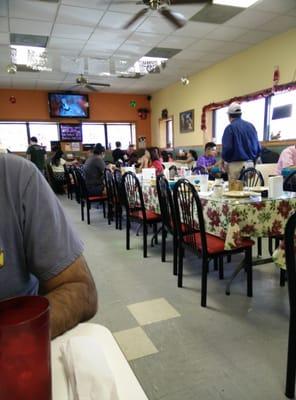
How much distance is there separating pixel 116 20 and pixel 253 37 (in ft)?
7.61

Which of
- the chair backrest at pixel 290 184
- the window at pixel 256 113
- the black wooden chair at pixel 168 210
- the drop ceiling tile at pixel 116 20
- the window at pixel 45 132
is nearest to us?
the black wooden chair at pixel 168 210

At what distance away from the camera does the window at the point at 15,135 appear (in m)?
8.80

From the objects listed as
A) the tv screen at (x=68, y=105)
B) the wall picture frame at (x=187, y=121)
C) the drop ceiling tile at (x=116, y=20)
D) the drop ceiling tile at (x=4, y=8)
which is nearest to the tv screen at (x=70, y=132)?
the tv screen at (x=68, y=105)

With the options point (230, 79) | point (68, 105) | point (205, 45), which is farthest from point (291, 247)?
point (68, 105)

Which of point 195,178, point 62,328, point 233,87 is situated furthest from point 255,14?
point 62,328

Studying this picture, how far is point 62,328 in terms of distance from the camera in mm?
643

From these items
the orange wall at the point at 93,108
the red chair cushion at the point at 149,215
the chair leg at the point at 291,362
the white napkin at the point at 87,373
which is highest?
the orange wall at the point at 93,108

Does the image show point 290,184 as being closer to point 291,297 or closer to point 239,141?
point 239,141

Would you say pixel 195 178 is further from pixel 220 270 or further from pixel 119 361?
pixel 119 361

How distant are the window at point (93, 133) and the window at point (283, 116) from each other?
19.0 ft

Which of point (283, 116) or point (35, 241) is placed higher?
point (283, 116)

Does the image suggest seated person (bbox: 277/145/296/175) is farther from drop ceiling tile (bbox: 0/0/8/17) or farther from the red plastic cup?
the red plastic cup

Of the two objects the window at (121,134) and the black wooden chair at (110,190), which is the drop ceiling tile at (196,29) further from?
the window at (121,134)

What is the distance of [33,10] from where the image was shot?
13.0 ft
